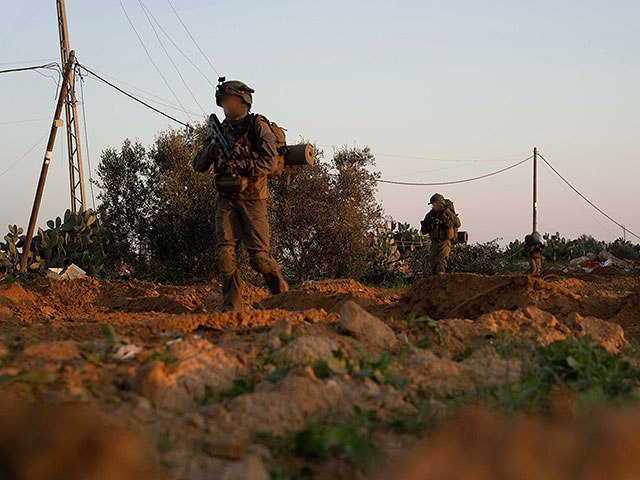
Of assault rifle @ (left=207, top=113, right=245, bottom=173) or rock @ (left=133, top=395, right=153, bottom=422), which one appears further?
assault rifle @ (left=207, top=113, right=245, bottom=173)

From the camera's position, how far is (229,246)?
6914mm

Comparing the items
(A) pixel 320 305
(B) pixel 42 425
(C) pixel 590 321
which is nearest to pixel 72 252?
(A) pixel 320 305

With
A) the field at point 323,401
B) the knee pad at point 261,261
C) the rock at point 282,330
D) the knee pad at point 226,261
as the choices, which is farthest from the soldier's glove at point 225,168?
the rock at point 282,330

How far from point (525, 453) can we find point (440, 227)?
10659 millimetres

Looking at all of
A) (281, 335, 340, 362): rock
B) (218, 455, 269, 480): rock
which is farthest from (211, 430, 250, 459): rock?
(281, 335, 340, 362): rock

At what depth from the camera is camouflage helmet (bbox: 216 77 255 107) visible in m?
6.86

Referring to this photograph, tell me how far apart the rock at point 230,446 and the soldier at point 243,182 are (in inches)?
191

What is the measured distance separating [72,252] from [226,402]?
11.0 m

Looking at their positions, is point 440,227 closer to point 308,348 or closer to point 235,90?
point 235,90

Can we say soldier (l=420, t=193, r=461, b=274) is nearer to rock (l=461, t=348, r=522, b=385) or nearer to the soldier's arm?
the soldier's arm

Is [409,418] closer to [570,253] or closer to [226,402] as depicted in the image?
[226,402]

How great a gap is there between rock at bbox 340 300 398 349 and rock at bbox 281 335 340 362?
348mm

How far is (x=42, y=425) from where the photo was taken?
5.95 ft

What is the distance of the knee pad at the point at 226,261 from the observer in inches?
267
